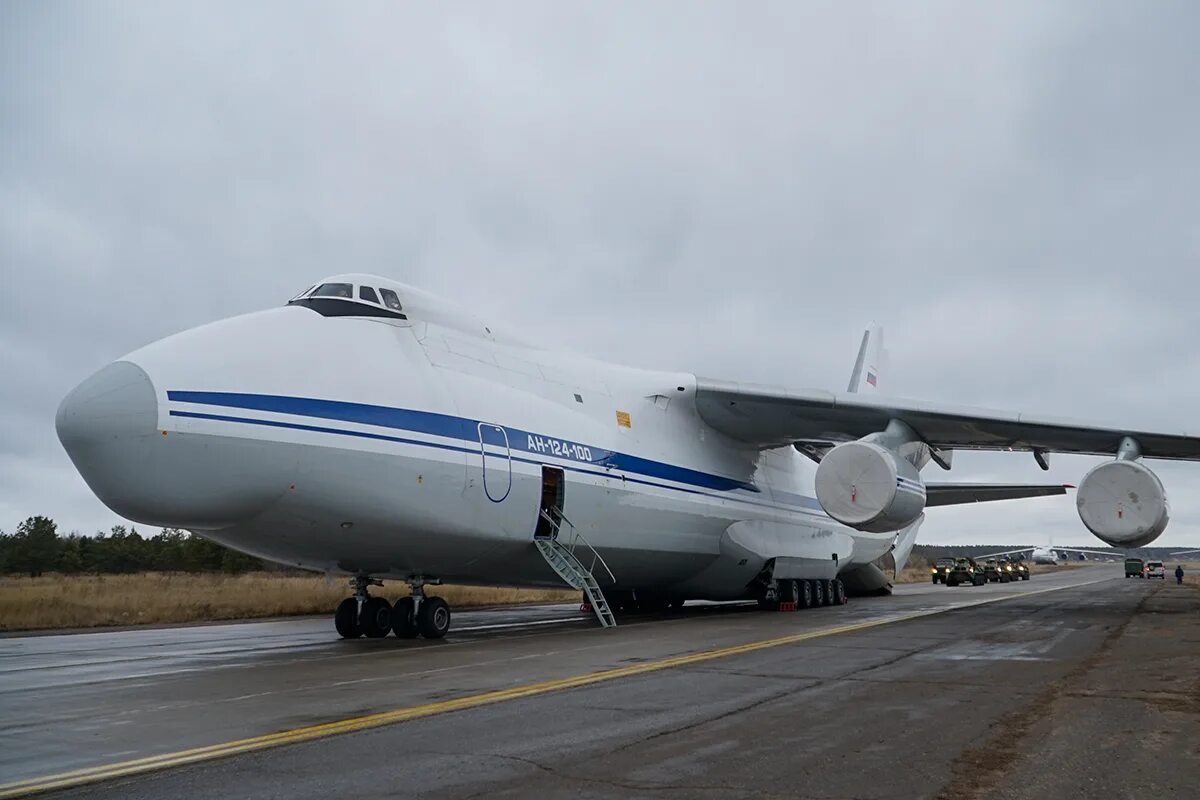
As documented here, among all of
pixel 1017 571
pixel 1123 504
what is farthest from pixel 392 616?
pixel 1017 571

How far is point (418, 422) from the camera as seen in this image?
11602 mm

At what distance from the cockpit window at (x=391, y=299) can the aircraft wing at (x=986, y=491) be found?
1478cm

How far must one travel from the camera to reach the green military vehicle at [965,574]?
43.4 meters

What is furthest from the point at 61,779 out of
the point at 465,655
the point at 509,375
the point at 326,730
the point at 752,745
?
the point at 509,375

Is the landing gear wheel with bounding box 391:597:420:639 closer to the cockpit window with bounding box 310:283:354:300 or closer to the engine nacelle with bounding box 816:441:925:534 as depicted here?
the cockpit window with bounding box 310:283:354:300

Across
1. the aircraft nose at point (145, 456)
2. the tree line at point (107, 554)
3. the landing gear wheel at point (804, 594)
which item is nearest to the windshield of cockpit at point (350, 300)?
the aircraft nose at point (145, 456)

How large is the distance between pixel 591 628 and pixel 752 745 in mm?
9660

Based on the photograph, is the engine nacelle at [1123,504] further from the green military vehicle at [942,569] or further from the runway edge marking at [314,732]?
the green military vehicle at [942,569]

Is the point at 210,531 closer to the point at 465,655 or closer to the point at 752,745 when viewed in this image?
the point at 465,655

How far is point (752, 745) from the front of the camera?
515cm

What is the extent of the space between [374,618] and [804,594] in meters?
11.0

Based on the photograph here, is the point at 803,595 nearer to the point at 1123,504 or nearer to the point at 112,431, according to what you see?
the point at 1123,504

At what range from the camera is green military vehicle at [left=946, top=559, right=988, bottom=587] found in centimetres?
4344

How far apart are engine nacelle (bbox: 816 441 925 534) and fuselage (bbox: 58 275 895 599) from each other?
2614 millimetres
